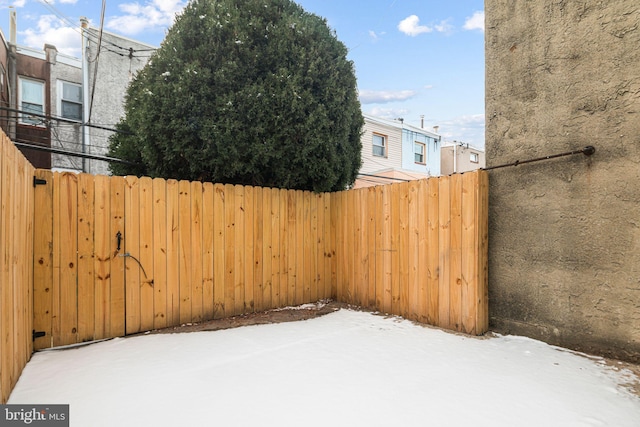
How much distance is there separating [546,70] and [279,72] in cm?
304

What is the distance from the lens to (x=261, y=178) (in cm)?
515

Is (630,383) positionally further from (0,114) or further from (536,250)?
(0,114)

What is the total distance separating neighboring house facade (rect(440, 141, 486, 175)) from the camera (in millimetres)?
21062

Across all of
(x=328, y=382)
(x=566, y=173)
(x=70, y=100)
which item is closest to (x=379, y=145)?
(x=70, y=100)

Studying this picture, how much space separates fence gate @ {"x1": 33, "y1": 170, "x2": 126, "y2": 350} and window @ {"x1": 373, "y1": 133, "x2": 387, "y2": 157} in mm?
12443

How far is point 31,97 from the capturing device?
1101 centimetres

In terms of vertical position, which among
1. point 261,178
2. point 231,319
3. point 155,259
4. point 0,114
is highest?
point 0,114

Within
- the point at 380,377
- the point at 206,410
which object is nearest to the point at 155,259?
the point at 206,410

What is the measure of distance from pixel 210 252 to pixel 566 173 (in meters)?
3.86

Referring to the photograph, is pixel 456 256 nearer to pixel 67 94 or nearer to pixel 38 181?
pixel 38 181

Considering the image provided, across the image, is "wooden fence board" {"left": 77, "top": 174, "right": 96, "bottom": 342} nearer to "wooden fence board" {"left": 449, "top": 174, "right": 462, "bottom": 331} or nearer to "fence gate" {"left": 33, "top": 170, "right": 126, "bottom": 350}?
"fence gate" {"left": 33, "top": 170, "right": 126, "bottom": 350}

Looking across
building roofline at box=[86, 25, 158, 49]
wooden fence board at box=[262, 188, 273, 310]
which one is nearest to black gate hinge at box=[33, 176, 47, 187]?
wooden fence board at box=[262, 188, 273, 310]

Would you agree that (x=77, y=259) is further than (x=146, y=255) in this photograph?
No

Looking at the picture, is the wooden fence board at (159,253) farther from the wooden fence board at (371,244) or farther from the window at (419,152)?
the window at (419,152)
